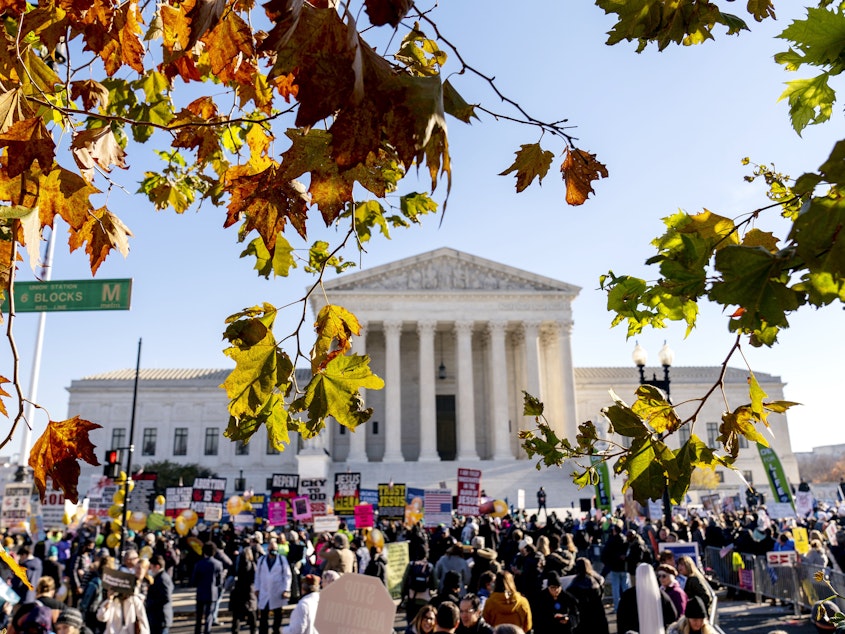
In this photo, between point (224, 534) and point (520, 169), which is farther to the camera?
point (224, 534)

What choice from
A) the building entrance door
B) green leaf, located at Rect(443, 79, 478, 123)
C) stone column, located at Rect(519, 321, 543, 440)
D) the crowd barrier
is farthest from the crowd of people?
the building entrance door

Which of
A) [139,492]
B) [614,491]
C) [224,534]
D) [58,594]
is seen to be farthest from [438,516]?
[614,491]

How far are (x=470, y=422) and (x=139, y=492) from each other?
86.3 feet

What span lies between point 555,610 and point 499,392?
119ft

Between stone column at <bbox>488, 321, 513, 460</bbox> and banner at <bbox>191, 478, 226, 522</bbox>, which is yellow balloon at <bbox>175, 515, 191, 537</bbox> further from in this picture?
stone column at <bbox>488, 321, 513, 460</bbox>

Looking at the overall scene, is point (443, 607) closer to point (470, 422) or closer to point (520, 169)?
point (520, 169)

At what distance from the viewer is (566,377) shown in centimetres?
4347

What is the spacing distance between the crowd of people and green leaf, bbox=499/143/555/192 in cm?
373

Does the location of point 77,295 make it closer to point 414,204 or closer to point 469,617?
point 469,617

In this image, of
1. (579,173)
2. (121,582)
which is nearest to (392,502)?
(121,582)

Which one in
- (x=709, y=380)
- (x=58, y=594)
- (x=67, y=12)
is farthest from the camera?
(x=709, y=380)

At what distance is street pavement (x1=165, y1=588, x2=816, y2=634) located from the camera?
1123cm

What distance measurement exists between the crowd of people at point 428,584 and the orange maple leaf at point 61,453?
11.2 feet

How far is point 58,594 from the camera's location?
9961mm
